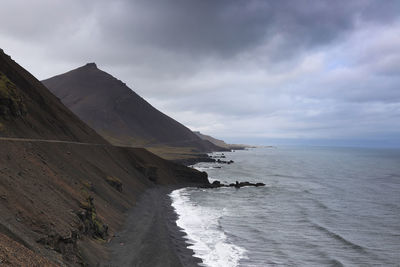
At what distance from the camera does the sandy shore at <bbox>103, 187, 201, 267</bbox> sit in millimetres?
25516

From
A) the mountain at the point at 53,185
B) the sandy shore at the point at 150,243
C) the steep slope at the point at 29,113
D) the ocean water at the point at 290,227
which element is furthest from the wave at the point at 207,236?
the steep slope at the point at 29,113

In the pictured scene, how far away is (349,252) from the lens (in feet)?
106

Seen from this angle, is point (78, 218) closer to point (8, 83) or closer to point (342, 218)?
point (8, 83)

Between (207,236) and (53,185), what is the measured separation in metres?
17.3

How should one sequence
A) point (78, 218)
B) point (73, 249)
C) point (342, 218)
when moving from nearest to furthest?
point (73, 249)
point (78, 218)
point (342, 218)

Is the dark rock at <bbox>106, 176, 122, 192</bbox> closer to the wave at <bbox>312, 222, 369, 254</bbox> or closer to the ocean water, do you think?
the ocean water

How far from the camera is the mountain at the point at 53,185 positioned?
1909 centimetres

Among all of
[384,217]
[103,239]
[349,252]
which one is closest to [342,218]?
[384,217]

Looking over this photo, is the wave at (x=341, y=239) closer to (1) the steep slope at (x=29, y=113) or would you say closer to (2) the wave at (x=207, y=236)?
(2) the wave at (x=207, y=236)

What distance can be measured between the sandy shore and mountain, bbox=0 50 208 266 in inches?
39.9

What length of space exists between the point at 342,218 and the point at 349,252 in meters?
17.8

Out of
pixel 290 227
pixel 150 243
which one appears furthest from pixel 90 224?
pixel 290 227

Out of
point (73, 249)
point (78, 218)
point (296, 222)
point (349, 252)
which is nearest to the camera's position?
point (73, 249)

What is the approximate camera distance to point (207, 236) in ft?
118
